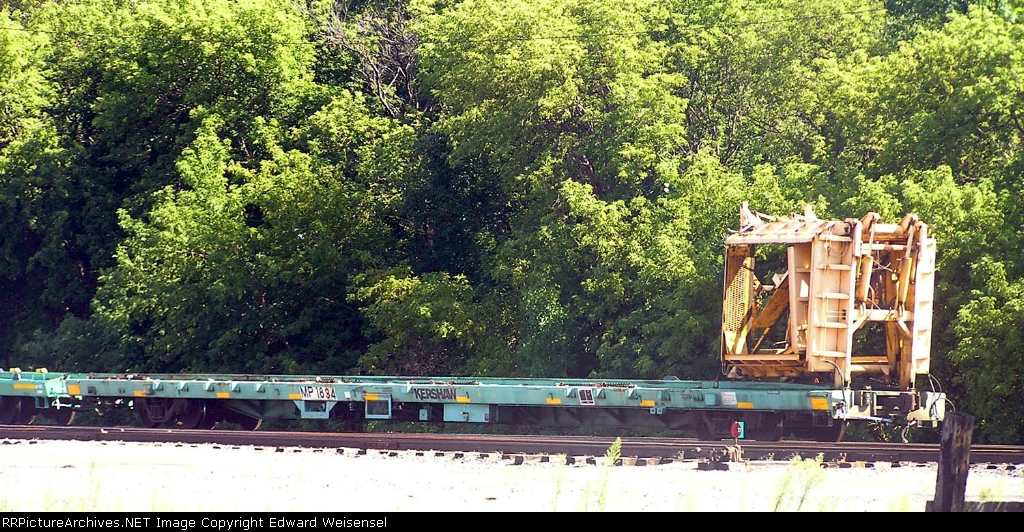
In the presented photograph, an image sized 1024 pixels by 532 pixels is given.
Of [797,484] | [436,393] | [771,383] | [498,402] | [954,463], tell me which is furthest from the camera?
[436,393]

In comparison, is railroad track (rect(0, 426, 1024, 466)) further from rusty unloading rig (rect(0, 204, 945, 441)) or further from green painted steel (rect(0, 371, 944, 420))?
green painted steel (rect(0, 371, 944, 420))

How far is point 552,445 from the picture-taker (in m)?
Answer: 17.0

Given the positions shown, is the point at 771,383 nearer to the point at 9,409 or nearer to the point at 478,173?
the point at 9,409

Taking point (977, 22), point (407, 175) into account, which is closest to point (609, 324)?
point (407, 175)

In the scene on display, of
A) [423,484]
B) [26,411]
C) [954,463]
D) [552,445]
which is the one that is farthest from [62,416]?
[954,463]

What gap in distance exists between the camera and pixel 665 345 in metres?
24.3

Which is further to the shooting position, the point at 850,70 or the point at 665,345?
the point at 850,70

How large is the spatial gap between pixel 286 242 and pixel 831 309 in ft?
58.7

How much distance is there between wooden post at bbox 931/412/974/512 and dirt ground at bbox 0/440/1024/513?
558mm

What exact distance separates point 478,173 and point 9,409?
1338cm

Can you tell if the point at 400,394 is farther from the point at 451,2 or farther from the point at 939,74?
the point at 451,2

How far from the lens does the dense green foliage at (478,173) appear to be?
24406 millimetres
